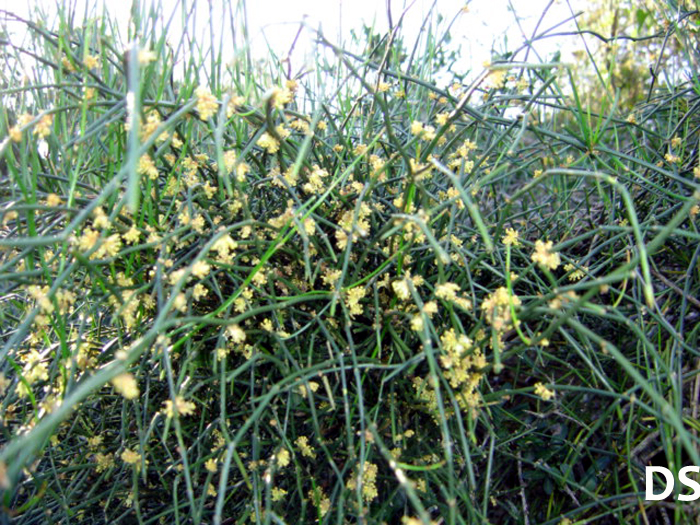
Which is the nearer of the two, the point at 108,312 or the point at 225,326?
the point at 225,326

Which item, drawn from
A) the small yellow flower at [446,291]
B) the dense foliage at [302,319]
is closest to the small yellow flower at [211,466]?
the dense foliage at [302,319]

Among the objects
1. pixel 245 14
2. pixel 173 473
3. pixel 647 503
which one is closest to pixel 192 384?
pixel 173 473

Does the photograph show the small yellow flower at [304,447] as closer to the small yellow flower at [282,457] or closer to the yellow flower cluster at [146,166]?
the small yellow flower at [282,457]

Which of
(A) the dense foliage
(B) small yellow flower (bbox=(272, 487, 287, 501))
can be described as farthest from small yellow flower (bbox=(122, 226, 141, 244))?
(B) small yellow flower (bbox=(272, 487, 287, 501))

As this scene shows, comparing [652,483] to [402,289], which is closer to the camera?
[402,289]

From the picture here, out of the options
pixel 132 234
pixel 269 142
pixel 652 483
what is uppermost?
pixel 269 142

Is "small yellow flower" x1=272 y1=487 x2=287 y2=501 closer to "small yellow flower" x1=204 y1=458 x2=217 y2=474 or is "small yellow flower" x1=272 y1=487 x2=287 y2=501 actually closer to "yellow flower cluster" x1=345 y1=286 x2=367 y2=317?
"small yellow flower" x1=204 y1=458 x2=217 y2=474

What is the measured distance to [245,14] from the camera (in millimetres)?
894

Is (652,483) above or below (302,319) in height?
below

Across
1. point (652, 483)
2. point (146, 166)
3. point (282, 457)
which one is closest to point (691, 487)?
point (652, 483)

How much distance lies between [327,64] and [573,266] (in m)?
0.65

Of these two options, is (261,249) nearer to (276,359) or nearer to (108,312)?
(276,359)

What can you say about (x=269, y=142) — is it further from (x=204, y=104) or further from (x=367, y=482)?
(x=367, y=482)

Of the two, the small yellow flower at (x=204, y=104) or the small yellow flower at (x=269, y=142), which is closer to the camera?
the small yellow flower at (x=204, y=104)
